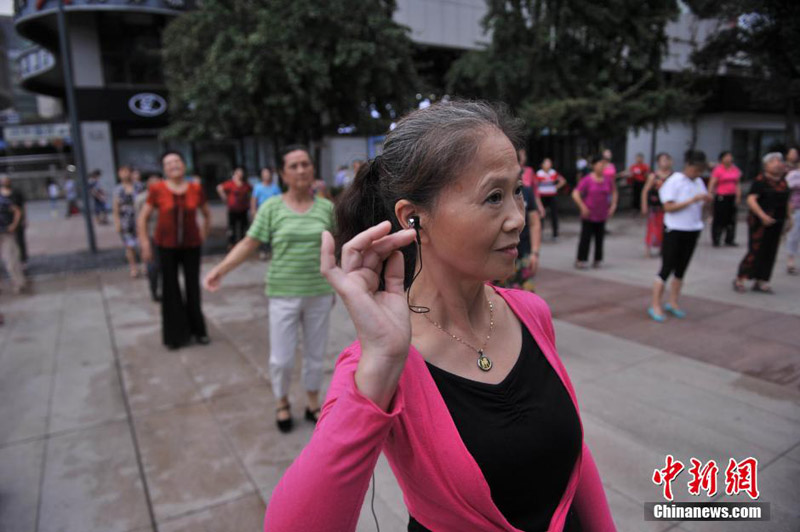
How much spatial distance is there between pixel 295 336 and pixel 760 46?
1457 centimetres

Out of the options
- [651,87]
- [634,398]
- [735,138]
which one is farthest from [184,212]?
[735,138]

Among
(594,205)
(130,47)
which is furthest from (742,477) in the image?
(130,47)

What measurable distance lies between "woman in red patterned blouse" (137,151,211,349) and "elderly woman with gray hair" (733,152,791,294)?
270 inches

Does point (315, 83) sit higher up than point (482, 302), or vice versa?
point (315, 83)

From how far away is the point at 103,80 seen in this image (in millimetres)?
22844

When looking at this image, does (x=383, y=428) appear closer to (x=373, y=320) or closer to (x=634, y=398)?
(x=373, y=320)

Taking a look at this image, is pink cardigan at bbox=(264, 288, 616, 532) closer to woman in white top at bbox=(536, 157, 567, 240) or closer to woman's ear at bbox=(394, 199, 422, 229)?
woman's ear at bbox=(394, 199, 422, 229)

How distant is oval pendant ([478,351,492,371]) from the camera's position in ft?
4.85

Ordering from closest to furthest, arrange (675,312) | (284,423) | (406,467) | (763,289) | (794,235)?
(406,467), (284,423), (675,312), (763,289), (794,235)

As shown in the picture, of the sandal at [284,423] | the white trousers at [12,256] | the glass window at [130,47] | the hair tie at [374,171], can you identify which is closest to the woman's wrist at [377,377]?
the hair tie at [374,171]

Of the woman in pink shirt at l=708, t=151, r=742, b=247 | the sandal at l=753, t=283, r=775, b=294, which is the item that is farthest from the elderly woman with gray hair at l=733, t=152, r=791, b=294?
the woman in pink shirt at l=708, t=151, r=742, b=247

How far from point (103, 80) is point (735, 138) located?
2866cm

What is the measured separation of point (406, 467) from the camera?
1.27m

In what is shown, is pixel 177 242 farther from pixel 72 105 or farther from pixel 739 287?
pixel 72 105
